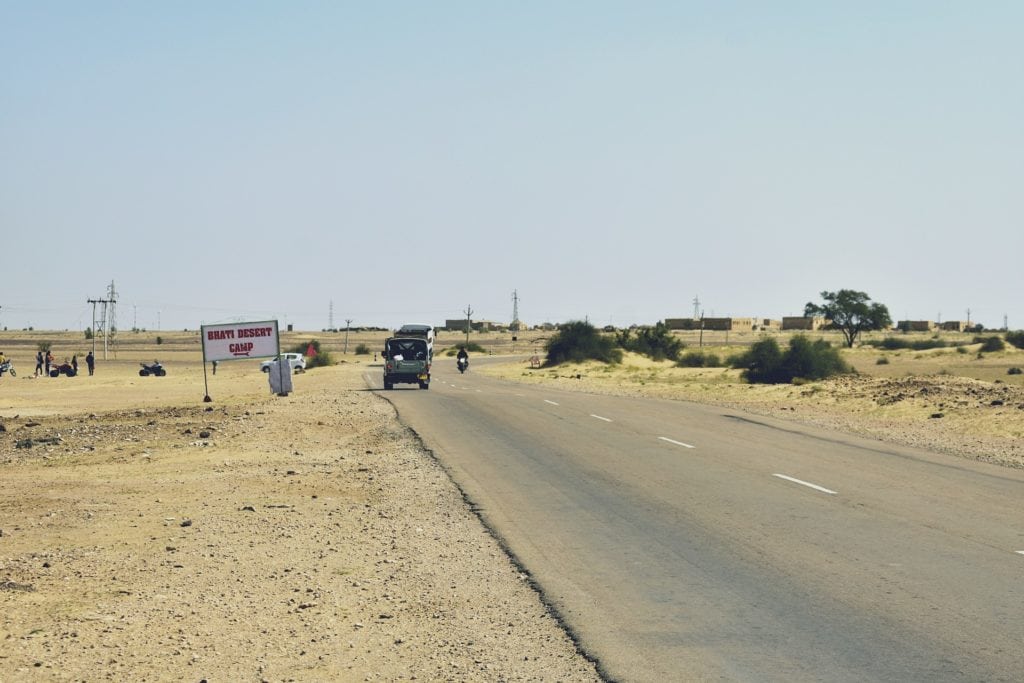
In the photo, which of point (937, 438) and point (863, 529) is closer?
point (863, 529)

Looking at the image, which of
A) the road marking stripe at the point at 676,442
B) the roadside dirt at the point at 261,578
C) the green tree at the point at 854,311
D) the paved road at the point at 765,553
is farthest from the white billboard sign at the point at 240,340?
the green tree at the point at 854,311

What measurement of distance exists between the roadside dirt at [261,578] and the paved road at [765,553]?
2.09 feet

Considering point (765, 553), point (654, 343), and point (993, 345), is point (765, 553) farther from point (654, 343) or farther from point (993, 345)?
point (993, 345)

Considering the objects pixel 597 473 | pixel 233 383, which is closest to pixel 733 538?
pixel 597 473

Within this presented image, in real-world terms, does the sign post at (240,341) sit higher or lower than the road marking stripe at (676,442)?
higher

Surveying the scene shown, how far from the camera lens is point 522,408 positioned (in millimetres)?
36031

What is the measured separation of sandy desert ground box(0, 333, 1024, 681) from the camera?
763 centimetres

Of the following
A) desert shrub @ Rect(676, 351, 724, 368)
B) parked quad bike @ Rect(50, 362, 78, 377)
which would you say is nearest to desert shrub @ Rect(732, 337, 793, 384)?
desert shrub @ Rect(676, 351, 724, 368)

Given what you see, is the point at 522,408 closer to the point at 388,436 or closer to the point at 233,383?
the point at 388,436

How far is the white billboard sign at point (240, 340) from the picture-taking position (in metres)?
42.1

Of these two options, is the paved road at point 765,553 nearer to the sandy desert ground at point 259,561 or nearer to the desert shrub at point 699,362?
the sandy desert ground at point 259,561

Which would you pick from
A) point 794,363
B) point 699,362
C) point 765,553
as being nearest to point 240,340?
point 794,363

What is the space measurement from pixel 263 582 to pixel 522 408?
26.0 m

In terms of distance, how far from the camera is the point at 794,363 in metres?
58.7
